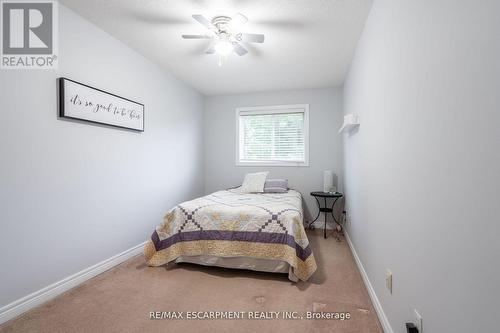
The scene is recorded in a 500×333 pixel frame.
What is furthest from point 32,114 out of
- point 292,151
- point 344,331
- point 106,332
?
point 292,151

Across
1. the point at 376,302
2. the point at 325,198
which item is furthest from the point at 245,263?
the point at 325,198

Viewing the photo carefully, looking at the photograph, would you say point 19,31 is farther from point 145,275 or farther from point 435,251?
point 435,251

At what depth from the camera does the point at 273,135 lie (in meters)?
4.41

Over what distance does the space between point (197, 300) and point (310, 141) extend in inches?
123

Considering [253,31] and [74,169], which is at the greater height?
[253,31]

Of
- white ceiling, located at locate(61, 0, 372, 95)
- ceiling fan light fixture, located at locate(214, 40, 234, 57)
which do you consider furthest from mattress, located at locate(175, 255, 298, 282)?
white ceiling, located at locate(61, 0, 372, 95)

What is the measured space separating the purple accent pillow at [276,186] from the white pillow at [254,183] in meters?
0.08

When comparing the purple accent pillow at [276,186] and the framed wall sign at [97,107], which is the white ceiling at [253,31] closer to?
the framed wall sign at [97,107]

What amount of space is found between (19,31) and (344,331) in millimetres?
3156

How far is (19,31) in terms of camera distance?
1807 mm

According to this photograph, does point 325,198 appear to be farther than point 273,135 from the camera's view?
A: No

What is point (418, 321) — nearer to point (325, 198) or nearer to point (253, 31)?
point (253, 31)

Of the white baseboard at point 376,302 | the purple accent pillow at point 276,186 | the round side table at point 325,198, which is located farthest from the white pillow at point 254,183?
the white baseboard at point 376,302

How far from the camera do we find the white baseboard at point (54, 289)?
64.8 inches
